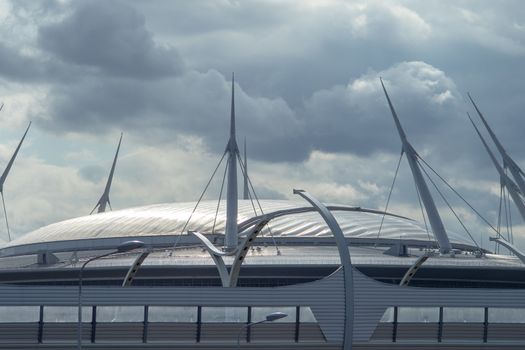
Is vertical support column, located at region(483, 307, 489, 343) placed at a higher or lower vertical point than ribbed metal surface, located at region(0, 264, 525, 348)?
lower

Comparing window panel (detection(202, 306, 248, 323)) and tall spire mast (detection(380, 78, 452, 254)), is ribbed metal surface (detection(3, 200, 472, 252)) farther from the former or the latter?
window panel (detection(202, 306, 248, 323))

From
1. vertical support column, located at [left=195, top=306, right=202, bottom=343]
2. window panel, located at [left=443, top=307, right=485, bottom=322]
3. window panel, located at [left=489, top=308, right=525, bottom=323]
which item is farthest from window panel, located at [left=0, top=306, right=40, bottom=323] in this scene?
window panel, located at [left=489, top=308, right=525, bottom=323]

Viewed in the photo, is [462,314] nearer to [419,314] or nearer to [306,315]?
[419,314]

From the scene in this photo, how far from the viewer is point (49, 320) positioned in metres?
50.3

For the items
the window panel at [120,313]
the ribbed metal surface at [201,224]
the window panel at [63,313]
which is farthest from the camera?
the ribbed metal surface at [201,224]

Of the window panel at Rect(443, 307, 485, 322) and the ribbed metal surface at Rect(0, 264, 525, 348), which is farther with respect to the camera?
the window panel at Rect(443, 307, 485, 322)

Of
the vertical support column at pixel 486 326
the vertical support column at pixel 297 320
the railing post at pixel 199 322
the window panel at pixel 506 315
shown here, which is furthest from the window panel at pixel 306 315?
the window panel at pixel 506 315

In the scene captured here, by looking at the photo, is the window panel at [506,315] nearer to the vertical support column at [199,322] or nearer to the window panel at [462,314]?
the window panel at [462,314]

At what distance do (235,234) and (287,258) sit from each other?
8732 mm

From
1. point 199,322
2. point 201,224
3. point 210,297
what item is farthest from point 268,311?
point 201,224

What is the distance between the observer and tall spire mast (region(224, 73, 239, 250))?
74550 millimetres

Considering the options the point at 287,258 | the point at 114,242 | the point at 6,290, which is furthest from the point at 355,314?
the point at 114,242

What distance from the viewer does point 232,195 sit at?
251 ft

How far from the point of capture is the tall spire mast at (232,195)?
74.6m
